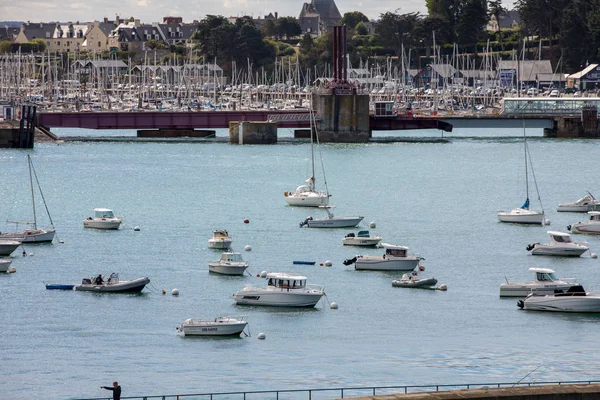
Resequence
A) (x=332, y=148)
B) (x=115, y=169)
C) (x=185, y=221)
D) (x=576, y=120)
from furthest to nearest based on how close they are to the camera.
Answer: (x=576, y=120), (x=332, y=148), (x=115, y=169), (x=185, y=221)

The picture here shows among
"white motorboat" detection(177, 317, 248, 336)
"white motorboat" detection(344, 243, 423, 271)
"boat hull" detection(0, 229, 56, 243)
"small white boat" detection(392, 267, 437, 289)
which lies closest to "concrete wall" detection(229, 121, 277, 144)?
"boat hull" detection(0, 229, 56, 243)

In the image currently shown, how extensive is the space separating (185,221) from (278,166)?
4160 centimetres

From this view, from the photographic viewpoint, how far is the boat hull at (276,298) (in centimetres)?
5825

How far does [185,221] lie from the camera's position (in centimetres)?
8806

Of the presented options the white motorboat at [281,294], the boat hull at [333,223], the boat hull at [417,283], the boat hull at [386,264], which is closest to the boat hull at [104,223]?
the boat hull at [333,223]

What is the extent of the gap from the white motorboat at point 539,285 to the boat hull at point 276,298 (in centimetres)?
864

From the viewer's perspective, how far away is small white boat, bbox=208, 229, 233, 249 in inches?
2906

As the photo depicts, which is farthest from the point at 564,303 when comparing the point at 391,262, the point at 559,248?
the point at 559,248

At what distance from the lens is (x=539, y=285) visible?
5981cm

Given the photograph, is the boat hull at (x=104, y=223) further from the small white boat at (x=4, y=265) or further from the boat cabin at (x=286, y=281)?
the boat cabin at (x=286, y=281)

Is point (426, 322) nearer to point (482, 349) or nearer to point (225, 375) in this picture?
point (482, 349)

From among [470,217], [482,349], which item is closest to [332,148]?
[470,217]

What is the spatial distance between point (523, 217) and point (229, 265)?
25.8 meters

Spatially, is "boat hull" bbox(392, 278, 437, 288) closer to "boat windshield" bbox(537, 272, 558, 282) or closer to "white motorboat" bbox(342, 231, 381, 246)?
"boat windshield" bbox(537, 272, 558, 282)
